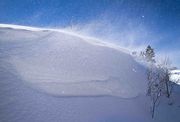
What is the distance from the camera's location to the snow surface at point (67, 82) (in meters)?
18.8

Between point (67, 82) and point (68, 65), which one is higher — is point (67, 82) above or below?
below

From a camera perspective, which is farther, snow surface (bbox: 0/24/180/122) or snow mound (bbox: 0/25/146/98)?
snow mound (bbox: 0/25/146/98)

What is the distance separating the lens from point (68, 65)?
27.8 m

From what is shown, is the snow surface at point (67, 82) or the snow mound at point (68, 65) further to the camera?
the snow mound at point (68, 65)

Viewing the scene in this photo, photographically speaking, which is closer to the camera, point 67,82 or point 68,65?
point 67,82

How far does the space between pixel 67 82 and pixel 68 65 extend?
4.41 meters

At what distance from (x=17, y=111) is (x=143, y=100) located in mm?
16939

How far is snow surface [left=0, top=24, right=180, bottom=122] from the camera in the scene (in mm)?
18828

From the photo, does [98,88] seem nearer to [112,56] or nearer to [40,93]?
[40,93]

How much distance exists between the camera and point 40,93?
67.1 feet

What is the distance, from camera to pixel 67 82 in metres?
23.8

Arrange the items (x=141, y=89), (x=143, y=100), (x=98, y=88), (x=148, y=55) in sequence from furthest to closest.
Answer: (x=148, y=55) → (x=141, y=89) → (x=143, y=100) → (x=98, y=88)

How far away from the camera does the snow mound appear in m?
23.1

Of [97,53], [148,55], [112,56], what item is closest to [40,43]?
[97,53]
